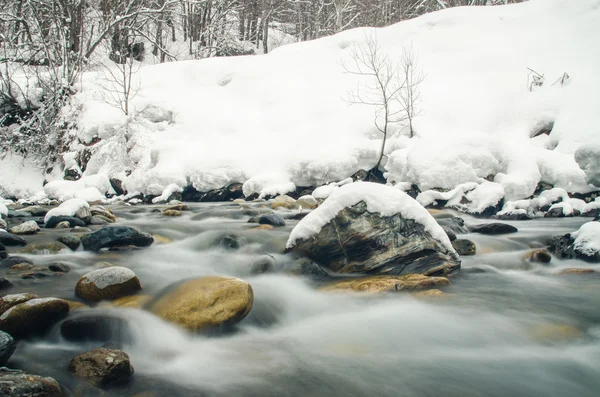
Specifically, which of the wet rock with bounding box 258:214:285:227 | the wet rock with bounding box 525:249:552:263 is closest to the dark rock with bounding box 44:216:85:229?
the wet rock with bounding box 258:214:285:227

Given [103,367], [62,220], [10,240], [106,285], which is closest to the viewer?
[103,367]

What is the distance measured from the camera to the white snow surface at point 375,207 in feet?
11.4

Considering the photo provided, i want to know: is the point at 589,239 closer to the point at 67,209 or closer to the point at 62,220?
the point at 62,220

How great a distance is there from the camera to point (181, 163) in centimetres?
989

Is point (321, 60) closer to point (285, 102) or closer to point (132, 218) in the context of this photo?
point (285, 102)

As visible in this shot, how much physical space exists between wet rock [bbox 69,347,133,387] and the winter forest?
0.05 feet

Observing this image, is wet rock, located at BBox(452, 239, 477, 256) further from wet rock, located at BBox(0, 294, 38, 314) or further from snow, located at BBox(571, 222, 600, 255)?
wet rock, located at BBox(0, 294, 38, 314)

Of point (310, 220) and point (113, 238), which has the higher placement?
point (310, 220)

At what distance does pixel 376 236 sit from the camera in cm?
341

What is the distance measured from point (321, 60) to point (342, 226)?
1417 cm

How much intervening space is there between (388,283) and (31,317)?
8.02 feet

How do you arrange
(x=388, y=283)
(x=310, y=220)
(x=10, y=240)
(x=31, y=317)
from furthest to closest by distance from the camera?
(x=10, y=240)
(x=310, y=220)
(x=388, y=283)
(x=31, y=317)

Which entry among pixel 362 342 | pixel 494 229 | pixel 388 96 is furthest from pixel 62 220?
pixel 388 96

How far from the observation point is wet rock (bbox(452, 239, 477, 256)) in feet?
13.9
